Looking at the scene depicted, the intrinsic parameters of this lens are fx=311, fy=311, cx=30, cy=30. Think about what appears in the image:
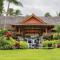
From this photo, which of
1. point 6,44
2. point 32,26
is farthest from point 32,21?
point 6,44

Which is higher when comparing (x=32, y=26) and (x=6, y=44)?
(x=32, y=26)

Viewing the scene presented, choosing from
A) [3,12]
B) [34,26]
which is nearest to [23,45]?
[34,26]

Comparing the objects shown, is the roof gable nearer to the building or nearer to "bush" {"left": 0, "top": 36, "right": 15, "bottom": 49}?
the building

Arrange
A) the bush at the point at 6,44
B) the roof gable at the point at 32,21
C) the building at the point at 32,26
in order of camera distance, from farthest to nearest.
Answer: the roof gable at the point at 32,21 < the building at the point at 32,26 < the bush at the point at 6,44

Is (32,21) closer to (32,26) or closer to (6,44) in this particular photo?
(32,26)

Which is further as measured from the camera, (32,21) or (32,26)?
(32,21)

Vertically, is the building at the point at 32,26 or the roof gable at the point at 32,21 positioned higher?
the roof gable at the point at 32,21

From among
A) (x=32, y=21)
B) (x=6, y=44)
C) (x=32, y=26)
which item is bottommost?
(x=6, y=44)

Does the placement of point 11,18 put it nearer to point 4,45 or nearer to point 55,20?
point 55,20

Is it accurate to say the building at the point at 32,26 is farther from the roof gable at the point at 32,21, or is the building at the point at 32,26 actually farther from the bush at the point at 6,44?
the bush at the point at 6,44

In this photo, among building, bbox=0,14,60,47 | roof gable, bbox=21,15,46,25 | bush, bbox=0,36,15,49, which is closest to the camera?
bush, bbox=0,36,15,49

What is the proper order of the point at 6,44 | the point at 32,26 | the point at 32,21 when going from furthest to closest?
1. the point at 32,21
2. the point at 32,26
3. the point at 6,44

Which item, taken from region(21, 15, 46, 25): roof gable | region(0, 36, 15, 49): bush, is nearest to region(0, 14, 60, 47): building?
region(21, 15, 46, 25): roof gable

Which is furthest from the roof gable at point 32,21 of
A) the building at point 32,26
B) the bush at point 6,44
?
the bush at point 6,44
